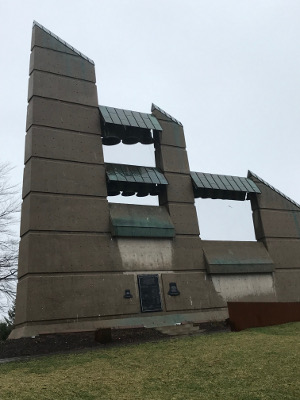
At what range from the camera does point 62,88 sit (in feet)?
80.1

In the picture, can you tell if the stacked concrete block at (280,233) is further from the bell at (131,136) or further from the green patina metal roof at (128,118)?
the bell at (131,136)

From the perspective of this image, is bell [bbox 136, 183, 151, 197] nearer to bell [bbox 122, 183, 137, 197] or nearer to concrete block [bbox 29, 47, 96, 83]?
bell [bbox 122, 183, 137, 197]

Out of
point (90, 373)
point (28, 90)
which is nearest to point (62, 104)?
point (28, 90)

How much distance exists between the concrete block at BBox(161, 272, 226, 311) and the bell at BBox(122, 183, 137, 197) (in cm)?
569

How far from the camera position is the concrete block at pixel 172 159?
25.8 m

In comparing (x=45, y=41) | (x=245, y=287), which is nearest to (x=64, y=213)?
(x=45, y=41)

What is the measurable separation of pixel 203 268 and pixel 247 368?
13230 millimetres

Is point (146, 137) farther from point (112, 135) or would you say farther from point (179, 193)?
point (179, 193)

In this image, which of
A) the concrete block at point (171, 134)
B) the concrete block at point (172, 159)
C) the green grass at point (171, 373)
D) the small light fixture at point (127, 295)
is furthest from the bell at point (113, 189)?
the green grass at point (171, 373)

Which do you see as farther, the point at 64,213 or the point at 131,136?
the point at 131,136

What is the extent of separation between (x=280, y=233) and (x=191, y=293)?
8.32 m

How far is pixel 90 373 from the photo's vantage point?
1120 cm

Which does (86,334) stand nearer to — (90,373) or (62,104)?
(90,373)

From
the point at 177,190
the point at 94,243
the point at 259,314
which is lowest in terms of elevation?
the point at 259,314
